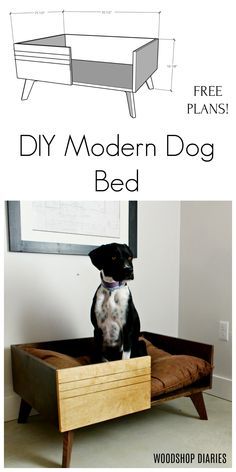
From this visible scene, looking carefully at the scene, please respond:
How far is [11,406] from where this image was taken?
1.68m

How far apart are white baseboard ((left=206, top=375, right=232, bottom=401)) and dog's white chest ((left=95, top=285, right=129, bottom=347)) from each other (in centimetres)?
87

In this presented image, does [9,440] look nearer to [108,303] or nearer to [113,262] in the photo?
[108,303]

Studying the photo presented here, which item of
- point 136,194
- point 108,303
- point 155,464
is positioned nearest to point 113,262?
point 108,303

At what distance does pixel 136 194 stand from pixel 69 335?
0.84 m

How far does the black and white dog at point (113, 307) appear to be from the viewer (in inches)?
58.8

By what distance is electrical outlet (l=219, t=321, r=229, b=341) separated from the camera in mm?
2037

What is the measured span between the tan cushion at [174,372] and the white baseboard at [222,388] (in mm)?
399

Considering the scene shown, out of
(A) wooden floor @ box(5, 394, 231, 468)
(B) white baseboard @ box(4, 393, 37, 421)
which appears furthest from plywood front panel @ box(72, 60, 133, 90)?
(B) white baseboard @ box(4, 393, 37, 421)

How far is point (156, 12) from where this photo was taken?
3.40 feet

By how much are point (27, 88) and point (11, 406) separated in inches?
54.8

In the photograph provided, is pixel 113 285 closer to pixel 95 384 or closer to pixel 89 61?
pixel 95 384

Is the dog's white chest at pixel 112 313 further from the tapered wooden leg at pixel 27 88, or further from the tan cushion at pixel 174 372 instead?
the tapered wooden leg at pixel 27 88

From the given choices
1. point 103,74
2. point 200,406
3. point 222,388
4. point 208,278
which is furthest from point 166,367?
point 103,74

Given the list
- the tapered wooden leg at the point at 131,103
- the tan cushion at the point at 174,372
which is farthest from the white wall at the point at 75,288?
the tapered wooden leg at the point at 131,103
